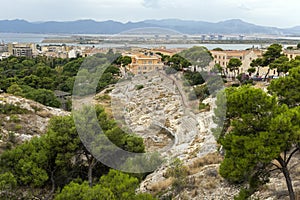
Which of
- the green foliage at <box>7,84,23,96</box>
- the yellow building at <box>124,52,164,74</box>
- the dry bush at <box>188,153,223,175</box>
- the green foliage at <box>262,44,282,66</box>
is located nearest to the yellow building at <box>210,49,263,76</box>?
the green foliage at <box>262,44,282,66</box>

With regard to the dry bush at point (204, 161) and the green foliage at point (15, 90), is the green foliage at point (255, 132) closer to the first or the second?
the dry bush at point (204, 161)

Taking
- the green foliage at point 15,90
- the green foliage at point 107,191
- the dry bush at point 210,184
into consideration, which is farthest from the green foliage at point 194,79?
the green foliage at point 15,90

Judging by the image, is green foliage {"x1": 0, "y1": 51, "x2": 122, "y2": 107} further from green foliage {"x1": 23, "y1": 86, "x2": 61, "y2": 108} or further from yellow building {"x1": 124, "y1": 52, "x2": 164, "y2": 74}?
yellow building {"x1": 124, "y1": 52, "x2": 164, "y2": 74}

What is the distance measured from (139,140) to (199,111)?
3.66 m

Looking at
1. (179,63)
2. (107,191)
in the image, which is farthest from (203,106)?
(107,191)

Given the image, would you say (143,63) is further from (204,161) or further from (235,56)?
(235,56)

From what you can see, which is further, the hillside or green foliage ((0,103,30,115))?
green foliage ((0,103,30,115))

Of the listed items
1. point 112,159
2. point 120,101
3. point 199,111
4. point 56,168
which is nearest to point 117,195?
point 112,159

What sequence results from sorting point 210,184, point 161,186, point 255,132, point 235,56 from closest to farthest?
1. point 255,132
2. point 210,184
3. point 161,186
4. point 235,56

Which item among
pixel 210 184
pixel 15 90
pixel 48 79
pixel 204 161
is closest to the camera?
pixel 210 184

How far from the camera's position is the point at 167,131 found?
407 inches


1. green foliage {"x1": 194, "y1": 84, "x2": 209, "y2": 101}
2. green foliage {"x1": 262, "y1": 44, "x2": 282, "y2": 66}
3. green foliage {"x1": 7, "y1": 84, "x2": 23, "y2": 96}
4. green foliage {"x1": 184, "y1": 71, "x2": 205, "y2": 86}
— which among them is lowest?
green foliage {"x1": 7, "y1": 84, "x2": 23, "y2": 96}

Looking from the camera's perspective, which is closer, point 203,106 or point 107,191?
point 107,191

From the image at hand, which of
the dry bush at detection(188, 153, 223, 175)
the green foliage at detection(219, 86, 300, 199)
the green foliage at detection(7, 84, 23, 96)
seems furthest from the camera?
the green foliage at detection(7, 84, 23, 96)
